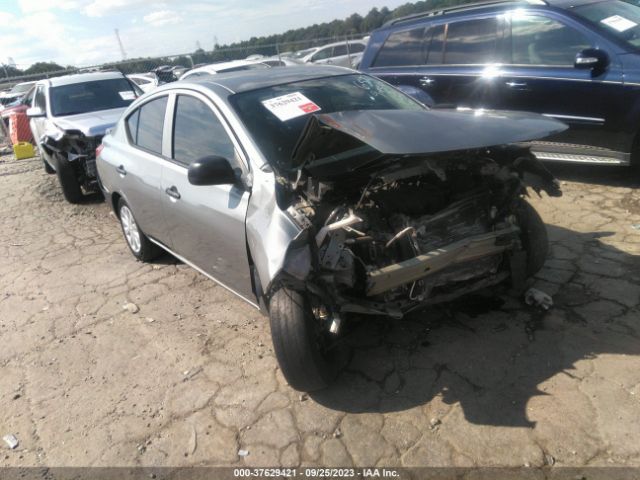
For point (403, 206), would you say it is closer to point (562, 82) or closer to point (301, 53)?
point (562, 82)

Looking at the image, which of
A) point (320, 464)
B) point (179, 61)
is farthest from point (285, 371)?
point (179, 61)

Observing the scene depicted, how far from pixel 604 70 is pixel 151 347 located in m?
4.88

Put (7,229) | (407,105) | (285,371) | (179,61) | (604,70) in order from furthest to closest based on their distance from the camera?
(179,61)
(7,229)
(604,70)
(407,105)
(285,371)

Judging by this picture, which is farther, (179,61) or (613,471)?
(179,61)

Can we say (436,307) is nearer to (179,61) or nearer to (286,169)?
(286,169)

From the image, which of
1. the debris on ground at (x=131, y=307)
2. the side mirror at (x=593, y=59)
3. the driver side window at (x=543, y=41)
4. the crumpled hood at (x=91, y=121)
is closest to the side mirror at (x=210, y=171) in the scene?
the debris on ground at (x=131, y=307)

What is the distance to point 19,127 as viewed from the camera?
515 inches

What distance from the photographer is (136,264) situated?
493 centimetres

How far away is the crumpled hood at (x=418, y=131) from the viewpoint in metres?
2.41

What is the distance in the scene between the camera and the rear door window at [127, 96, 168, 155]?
388cm

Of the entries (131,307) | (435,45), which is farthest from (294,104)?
(435,45)

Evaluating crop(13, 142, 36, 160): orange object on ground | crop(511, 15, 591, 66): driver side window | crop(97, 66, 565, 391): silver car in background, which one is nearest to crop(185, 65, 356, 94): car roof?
crop(97, 66, 565, 391): silver car in background

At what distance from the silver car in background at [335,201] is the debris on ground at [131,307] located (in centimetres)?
80

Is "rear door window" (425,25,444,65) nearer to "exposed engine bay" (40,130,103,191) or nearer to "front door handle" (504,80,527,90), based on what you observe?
"front door handle" (504,80,527,90)
